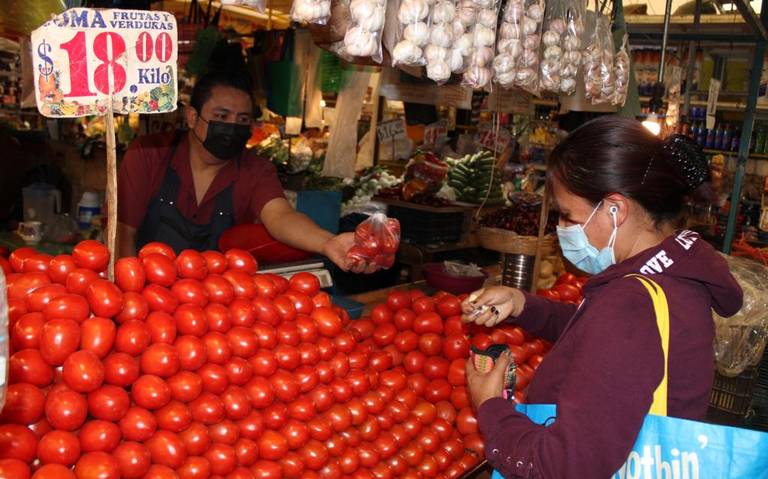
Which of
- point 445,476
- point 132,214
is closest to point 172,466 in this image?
point 445,476

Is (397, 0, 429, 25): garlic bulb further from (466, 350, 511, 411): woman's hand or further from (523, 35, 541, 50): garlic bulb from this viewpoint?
(466, 350, 511, 411): woman's hand

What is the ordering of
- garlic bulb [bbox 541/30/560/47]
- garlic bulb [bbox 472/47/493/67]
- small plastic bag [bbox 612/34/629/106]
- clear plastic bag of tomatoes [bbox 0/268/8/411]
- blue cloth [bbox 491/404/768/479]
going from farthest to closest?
small plastic bag [bbox 612/34/629/106] < garlic bulb [bbox 541/30/560/47] < garlic bulb [bbox 472/47/493/67] < blue cloth [bbox 491/404/768/479] < clear plastic bag of tomatoes [bbox 0/268/8/411]

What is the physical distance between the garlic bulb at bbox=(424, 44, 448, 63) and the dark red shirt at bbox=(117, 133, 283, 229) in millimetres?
1433

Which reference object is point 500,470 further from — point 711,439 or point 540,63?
point 540,63

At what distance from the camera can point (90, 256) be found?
175cm

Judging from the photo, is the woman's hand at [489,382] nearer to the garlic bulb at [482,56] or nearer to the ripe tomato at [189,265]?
the ripe tomato at [189,265]

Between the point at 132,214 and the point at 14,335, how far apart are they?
1885 millimetres

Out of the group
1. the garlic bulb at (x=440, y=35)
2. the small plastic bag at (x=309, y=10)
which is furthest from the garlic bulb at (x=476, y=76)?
the small plastic bag at (x=309, y=10)

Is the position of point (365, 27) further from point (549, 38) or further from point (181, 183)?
point (181, 183)

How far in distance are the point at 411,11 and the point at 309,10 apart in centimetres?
40

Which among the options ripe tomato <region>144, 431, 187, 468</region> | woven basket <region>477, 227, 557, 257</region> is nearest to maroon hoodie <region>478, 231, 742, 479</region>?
ripe tomato <region>144, 431, 187, 468</region>

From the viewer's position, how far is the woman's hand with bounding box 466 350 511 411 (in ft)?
5.90

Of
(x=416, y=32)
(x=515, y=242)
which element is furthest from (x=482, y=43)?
(x=515, y=242)

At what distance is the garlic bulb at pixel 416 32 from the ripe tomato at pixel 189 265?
0.95m
